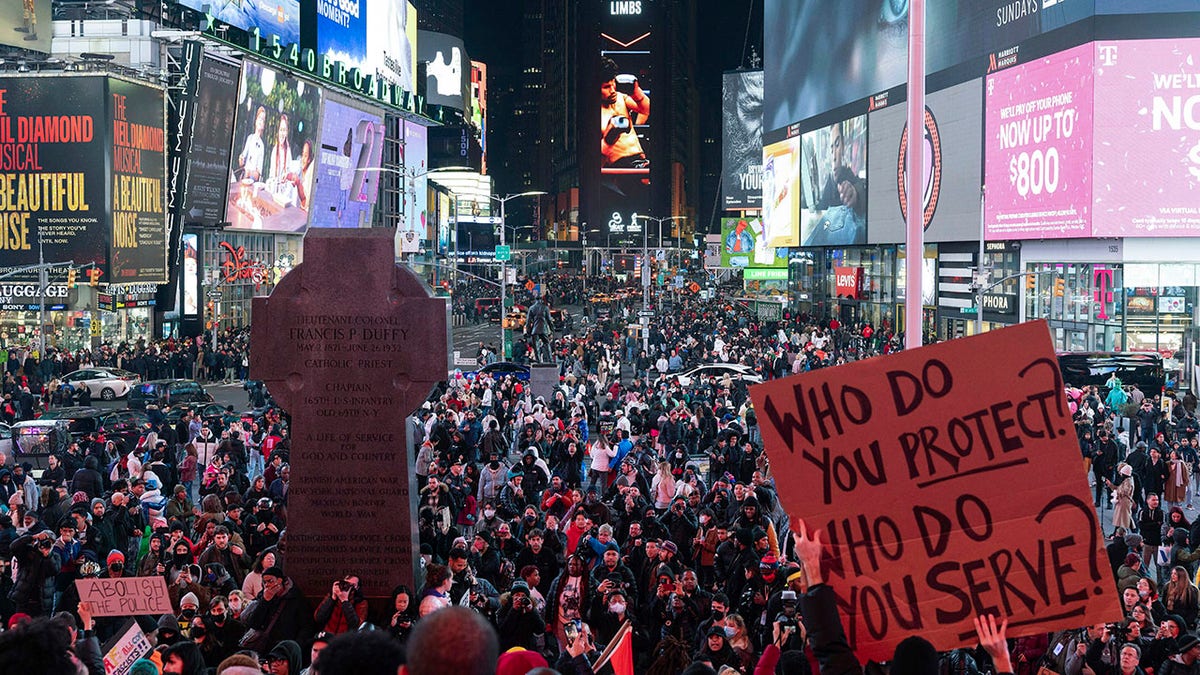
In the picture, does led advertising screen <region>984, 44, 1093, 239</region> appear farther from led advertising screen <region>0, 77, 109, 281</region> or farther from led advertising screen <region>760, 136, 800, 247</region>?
led advertising screen <region>0, 77, 109, 281</region>

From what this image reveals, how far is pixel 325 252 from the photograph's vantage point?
13070 millimetres

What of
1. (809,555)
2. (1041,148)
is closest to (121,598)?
(809,555)

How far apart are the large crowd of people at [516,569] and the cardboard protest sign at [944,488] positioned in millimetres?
287

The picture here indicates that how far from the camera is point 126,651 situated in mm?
9711

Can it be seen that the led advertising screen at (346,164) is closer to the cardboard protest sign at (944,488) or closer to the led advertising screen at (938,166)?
the led advertising screen at (938,166)

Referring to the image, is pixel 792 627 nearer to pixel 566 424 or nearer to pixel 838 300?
pixel 566 424

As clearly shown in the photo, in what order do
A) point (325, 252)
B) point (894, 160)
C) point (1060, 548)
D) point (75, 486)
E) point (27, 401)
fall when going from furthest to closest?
1. point (894, 160)
2. point (27, 401)
3. point (75, 486)
4. point (325, 252)
5. point (1060, 548)

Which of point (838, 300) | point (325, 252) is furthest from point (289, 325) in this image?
Result: point (838, 300)

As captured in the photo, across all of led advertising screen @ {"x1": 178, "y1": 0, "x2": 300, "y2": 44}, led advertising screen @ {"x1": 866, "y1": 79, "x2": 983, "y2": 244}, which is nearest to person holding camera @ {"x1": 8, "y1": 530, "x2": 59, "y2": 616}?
led advertising screen @ {"x1": 866, "y1": 79, "x2": 983, "y2": 244}

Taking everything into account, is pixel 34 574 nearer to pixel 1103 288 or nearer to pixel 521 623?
pixel 521 623

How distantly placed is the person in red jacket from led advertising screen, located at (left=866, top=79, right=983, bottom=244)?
48969 mm

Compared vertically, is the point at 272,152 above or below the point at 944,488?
above

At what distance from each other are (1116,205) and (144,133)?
3672cm

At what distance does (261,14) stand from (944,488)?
68547mm
